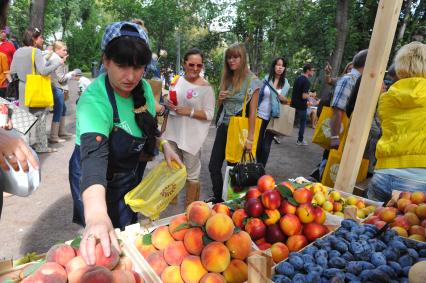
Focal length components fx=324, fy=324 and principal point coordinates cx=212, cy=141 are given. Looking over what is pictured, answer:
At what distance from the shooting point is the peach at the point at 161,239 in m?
1.58

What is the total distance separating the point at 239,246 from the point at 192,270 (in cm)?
24

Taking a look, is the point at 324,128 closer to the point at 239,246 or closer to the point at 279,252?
the point at 279,252

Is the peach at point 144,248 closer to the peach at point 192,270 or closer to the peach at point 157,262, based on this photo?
the peach at point 157,262

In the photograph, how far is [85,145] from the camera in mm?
1453

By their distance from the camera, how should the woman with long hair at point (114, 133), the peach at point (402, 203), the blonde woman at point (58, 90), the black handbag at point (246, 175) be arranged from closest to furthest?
the woman with long hair at point (114, 133) → the peach at point (402, 203) → the black handbag at point (246, 175) → the blonde woman at point (58, 90)

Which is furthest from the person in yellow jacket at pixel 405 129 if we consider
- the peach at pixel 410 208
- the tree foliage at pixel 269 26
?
the tree foliage at pixel 269 26

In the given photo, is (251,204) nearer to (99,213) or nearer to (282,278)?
(282,278)

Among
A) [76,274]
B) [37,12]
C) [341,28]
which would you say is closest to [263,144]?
[76,274]

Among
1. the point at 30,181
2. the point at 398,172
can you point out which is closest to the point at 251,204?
the point at 30,181

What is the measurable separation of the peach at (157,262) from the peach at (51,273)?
42cm

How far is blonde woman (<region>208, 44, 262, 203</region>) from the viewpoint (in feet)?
12.5

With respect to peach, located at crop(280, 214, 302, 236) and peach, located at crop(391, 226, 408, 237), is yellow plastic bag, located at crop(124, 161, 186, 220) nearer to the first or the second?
peach, located at crop(280, 214, 302, 236)

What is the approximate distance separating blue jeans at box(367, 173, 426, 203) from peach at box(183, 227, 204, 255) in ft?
5.95

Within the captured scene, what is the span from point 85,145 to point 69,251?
0.45 metres
